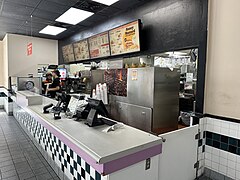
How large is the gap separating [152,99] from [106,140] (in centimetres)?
170

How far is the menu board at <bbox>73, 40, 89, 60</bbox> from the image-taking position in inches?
221

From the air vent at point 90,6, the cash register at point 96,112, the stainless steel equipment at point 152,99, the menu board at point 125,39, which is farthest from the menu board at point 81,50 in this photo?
the cash register at point 96,112

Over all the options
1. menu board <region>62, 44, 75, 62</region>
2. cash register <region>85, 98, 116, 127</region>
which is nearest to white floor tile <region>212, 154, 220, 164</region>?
cash register <region>85, 98, 116, 127</region>

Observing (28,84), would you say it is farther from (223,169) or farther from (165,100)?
(223,169)

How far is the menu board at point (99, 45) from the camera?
473 centimetres

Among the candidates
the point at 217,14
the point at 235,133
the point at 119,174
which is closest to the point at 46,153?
the point at 119,174

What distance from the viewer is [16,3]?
380 cm

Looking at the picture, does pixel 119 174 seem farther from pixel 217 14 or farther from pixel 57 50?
pixel 57 50

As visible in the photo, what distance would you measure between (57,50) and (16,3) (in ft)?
12.4

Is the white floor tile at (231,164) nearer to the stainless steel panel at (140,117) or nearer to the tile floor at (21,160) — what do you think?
the stainless steel panel at (140,117)

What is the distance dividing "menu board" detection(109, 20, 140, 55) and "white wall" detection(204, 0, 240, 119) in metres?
1.51

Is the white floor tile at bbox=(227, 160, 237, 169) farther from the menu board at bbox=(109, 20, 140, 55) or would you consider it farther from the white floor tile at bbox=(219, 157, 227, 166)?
the menu board at bbox=(109, 20, 140, 55)

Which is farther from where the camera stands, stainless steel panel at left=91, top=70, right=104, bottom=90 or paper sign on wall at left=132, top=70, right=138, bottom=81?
stainless steel panel at left=91, top=70, right=104, bottom=90

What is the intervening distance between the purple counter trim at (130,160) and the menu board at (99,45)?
3.59 m
